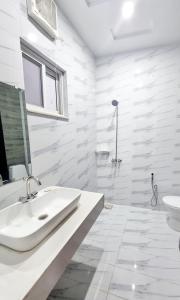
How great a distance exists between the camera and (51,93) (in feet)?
6.84

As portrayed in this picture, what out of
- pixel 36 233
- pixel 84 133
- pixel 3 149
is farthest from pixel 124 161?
pixel 36 233

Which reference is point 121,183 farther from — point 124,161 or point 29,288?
point 29,288

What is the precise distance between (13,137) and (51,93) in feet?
3.14

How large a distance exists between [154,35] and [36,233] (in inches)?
112

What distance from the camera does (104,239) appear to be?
2.25 meters

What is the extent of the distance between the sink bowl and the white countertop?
0.11ft

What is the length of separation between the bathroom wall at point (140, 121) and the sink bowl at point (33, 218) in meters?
1.91

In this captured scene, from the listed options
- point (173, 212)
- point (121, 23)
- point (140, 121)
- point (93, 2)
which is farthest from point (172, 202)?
point (93, 2)

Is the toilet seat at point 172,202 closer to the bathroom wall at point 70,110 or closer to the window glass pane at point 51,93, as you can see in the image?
the bathroom wall at point 70,110

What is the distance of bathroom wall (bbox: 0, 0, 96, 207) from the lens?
125 cm

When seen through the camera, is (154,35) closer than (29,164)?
No

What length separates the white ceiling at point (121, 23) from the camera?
1.91 meters

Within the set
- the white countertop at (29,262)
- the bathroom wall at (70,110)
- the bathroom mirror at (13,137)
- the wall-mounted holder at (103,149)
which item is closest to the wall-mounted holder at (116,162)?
the wall-mounted holder at (103,149)

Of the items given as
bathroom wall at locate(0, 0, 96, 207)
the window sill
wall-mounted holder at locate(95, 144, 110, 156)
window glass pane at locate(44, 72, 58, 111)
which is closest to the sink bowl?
bathroom wall at locate(0, 0, 96, 207)
